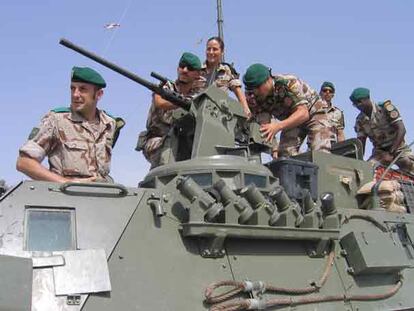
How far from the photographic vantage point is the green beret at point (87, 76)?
612 centimetres

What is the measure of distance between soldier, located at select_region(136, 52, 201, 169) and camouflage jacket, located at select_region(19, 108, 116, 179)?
125cm

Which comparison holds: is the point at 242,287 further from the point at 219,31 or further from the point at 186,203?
the point at 219,31

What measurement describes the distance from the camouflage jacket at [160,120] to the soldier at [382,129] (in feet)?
13.6

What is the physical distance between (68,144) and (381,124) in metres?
6.49

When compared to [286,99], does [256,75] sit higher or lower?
higher

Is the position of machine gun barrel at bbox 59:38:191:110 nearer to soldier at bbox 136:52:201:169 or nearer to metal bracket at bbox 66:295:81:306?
soldier at bbox 136:52:201:169

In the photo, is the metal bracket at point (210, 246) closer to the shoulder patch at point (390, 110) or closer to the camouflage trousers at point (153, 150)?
the camouflage trousers at point (153, 150)

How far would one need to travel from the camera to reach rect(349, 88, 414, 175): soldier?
34.8 feet

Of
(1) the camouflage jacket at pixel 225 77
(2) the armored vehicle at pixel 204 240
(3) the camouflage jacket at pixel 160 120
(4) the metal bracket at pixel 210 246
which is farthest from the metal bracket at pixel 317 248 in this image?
(1) the camouflage jacket at pixel 225 77

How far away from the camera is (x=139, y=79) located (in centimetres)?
705

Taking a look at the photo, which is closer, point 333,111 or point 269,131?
point 269,131

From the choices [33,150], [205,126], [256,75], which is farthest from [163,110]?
[33,150]

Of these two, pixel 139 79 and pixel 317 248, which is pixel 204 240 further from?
pixel 139 79

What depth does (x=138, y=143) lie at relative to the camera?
8000 millimetres
